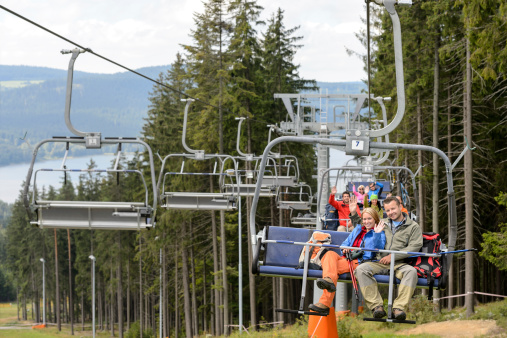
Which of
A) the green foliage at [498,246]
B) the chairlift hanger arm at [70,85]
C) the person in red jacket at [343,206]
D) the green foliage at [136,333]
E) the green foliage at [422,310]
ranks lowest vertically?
the green foliage at [136,333]

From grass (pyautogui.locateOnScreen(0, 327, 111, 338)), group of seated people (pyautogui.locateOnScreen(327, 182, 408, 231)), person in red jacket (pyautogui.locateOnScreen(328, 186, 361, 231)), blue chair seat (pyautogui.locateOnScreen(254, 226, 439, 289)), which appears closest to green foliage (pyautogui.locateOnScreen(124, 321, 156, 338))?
grass (pyautogui.locateOnScreen(0, 327, 111, 338))

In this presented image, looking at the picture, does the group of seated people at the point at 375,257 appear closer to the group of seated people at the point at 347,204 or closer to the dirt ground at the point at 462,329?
the group of seated people at the point at 347,204

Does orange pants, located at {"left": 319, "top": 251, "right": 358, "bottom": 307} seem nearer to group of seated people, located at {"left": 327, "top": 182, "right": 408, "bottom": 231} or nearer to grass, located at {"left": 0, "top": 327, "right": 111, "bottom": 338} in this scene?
group of seated people, located at {"left": 327, "top": 182, "right": 408, "bottom": 231}

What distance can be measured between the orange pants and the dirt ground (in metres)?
12.3

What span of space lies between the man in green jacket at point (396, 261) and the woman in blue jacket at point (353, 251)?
4.8 inches

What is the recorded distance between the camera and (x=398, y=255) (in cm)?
980

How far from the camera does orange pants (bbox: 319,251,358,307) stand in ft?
32.0

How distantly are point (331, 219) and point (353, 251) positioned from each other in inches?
261

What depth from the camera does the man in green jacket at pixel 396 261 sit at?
967cm

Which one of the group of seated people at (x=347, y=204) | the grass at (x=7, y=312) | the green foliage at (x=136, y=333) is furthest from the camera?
the grass at (x=7, y=312)

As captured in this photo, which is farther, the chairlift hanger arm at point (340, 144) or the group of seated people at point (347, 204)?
the group of seated people at point (347, 204)

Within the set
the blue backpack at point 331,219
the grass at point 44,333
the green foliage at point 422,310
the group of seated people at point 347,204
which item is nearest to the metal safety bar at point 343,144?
the group of seated people at point 347,204

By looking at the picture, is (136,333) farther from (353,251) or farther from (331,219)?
(353,251)

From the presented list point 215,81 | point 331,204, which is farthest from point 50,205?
point 215,81
